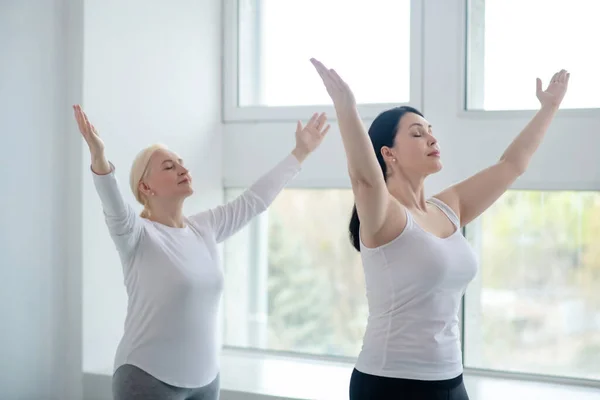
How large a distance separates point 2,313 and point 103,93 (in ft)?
2.47

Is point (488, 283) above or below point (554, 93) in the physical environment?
below

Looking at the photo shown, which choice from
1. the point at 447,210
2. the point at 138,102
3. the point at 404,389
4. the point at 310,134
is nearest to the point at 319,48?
the point at 138,102

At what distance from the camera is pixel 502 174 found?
205 cm

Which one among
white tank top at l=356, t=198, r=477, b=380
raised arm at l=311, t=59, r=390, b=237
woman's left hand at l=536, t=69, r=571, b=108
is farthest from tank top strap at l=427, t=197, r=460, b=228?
woman's left hand at l=536, t=69, r=571, b=108

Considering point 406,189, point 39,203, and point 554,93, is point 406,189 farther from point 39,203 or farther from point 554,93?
point 39,203

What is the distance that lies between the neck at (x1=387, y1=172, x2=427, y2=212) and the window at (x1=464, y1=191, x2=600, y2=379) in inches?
34.9

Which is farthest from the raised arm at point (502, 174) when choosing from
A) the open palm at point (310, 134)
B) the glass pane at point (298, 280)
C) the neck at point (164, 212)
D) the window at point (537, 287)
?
the glass pane at point (298, 280)

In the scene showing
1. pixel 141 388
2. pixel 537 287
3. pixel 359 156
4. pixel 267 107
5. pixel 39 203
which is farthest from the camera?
pixel 267 107

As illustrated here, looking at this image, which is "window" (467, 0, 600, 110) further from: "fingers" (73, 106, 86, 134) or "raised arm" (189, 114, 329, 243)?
"fingers" (73, 106, 86, 134)

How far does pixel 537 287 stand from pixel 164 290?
1.31 m

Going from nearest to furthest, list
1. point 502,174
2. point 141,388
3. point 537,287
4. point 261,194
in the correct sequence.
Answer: point 141,388 < point 502,174 < point 261,194 < point 537,287

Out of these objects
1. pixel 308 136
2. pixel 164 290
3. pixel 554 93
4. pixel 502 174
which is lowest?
pixel 164 290

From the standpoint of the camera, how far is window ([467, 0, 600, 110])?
2.55m

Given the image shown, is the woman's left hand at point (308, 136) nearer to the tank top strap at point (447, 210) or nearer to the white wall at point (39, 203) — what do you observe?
the tank top strap at point (447, 210)
